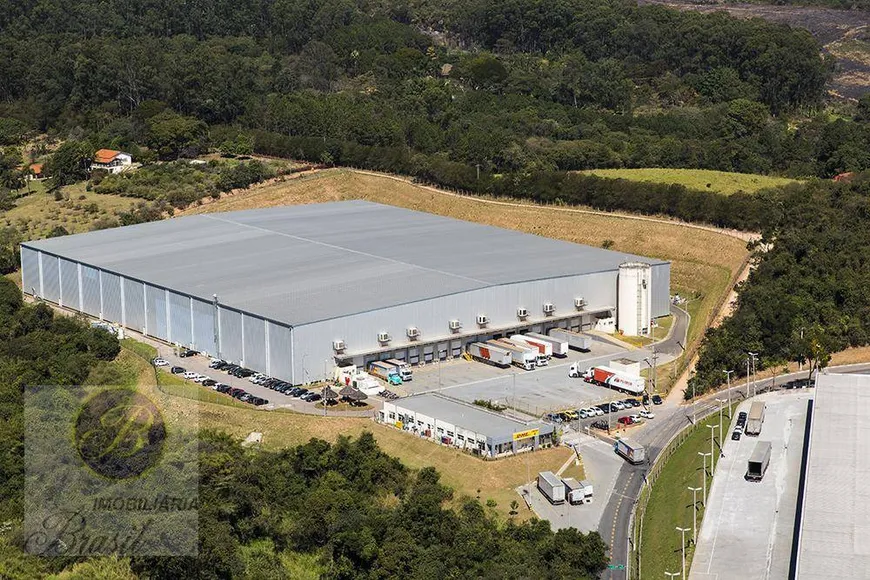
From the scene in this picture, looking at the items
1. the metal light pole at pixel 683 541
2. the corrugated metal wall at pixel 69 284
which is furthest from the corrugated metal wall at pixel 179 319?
the metal light pole at pixel 683 541

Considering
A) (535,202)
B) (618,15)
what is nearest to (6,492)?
(535,202)

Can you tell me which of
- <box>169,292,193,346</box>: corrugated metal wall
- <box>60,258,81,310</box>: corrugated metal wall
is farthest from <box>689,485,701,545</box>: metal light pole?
<box>60,258,81,310</box>: corrugated metal wall

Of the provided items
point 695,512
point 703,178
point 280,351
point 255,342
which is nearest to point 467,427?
point 695,512

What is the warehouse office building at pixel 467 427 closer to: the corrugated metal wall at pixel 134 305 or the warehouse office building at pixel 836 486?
the warehouse office building at pixel 836 486

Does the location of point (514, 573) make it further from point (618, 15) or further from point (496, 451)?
point (618, 15)

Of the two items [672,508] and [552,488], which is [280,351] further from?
[672,508]

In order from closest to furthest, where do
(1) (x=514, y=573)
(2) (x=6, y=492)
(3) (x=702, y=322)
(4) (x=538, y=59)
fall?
(1) (x=514, y=573), (2) (x=6, y=492), (3) (x=702, y=322), (4) (x=538, y=59)
